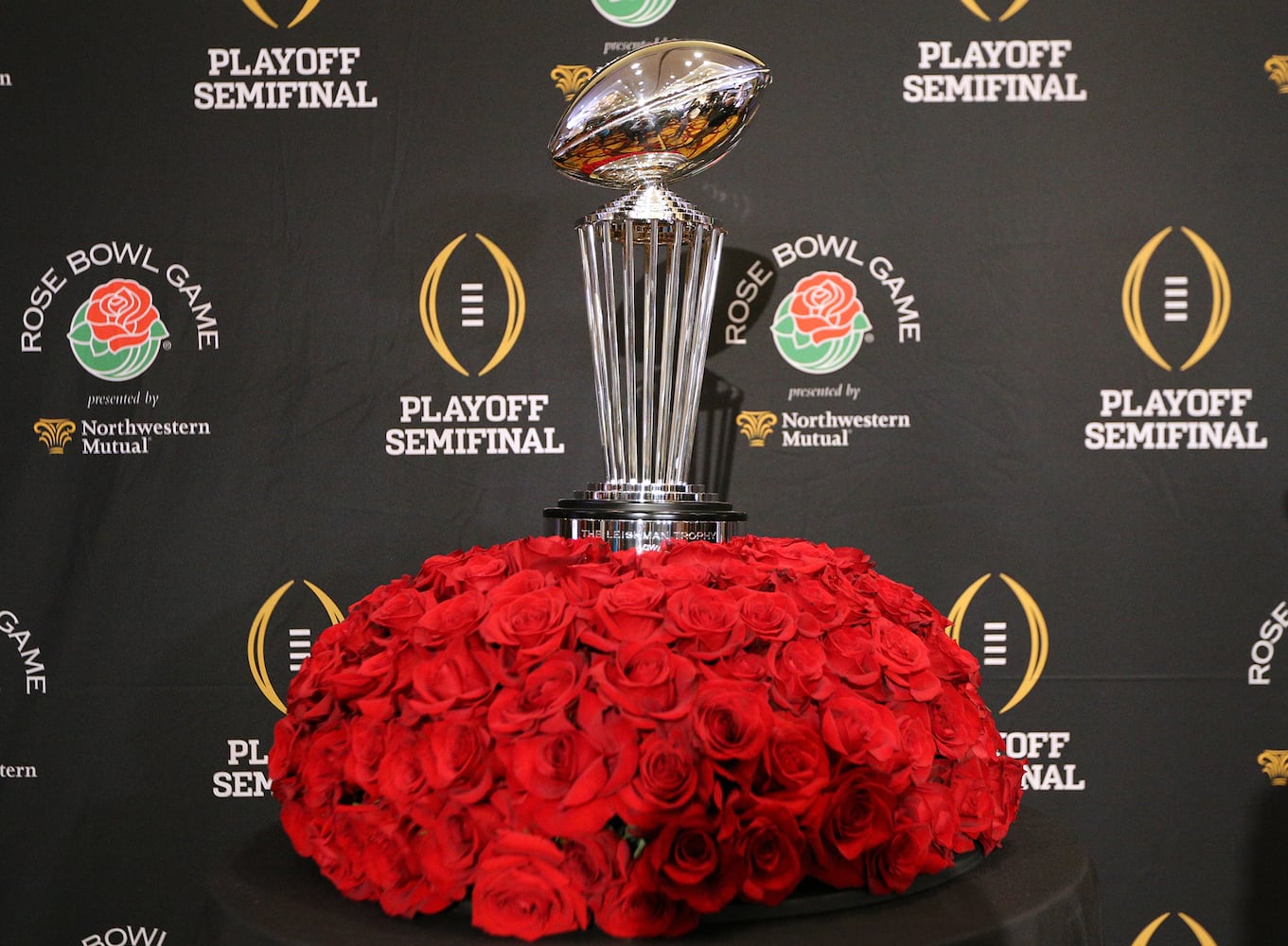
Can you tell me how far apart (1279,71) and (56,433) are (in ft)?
7.71

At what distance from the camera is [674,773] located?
76 cm

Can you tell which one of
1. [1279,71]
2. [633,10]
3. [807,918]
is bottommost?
[807,918]

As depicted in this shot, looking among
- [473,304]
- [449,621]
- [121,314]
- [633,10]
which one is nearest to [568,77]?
[633,10]

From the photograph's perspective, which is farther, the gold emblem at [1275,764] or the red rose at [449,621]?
the gold emblem at [1275,764]

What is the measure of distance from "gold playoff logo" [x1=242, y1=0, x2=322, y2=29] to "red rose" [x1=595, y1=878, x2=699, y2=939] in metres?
1.71

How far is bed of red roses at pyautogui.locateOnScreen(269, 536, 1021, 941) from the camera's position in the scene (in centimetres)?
76

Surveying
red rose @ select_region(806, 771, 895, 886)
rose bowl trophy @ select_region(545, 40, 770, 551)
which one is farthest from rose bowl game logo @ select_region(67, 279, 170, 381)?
red rose @ select_region(806, 771, 895, 886)

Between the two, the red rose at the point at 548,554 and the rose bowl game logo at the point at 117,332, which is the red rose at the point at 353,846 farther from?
the rose bowl game logo at the point at 117,332

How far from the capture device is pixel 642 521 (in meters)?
1.17

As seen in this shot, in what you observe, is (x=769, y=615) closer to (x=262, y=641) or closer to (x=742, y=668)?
→ (x=742, y=668)

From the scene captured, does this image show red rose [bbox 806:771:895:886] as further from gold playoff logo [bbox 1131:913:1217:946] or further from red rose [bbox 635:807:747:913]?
gold playoff logo [bbox 1131:913:1217:946]

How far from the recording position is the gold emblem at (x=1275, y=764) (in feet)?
5.95

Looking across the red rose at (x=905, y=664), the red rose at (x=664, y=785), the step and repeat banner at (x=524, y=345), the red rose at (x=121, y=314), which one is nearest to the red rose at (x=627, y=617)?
the red rose at (x=664, y=785)

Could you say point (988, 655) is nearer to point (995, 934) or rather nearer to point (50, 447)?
point (995, 934)
